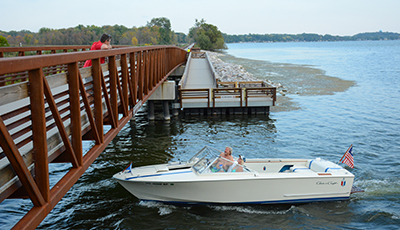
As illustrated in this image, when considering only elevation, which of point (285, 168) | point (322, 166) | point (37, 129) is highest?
point (37, 129)

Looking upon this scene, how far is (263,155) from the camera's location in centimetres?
1505

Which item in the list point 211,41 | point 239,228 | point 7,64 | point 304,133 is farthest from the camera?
point 211,41

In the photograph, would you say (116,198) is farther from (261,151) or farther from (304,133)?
(304,133)

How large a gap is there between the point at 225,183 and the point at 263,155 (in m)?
5.60

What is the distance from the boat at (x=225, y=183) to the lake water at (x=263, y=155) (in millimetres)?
350

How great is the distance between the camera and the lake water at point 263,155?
9.76 meters

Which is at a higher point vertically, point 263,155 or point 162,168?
point 162,168

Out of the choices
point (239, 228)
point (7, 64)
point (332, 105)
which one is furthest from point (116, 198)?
point (332, 105)

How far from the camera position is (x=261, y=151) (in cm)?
1559

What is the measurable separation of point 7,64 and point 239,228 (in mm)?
7589

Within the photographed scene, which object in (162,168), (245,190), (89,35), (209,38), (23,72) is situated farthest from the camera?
(209,38)

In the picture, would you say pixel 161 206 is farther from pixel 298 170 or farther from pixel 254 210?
pixel 298 170

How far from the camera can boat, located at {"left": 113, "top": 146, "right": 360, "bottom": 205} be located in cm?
986

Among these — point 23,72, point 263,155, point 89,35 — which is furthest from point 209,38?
point 23,72
